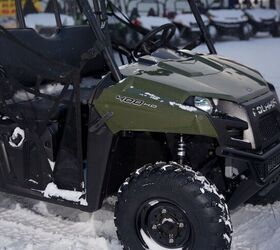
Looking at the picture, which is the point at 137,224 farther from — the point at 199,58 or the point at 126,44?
the point at 126,44

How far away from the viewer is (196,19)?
402cm

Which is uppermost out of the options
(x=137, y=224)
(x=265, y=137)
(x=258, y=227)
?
(x=265, y=137)

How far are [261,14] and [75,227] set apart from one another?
53.7ft

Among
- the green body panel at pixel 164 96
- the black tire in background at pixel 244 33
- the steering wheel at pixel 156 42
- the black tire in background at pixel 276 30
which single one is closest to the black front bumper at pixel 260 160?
the green body panel at pixel 164 96

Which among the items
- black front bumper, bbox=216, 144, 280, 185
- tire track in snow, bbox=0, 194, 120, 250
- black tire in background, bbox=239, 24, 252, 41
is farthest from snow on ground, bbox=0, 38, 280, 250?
black tire in background, bbox=239, 24, 252, 41

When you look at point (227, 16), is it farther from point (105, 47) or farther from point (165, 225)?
point (165, 225)

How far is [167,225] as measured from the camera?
293 centimetres

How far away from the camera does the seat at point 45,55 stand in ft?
10.5

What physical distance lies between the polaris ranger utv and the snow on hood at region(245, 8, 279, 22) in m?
15.4

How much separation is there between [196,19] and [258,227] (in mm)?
1597

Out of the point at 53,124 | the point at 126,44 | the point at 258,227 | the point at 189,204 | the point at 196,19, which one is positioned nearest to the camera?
the point at 189,204

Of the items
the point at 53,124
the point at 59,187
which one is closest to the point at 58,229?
the point at 59,187

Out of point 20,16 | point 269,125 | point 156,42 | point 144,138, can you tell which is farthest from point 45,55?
point 269,125

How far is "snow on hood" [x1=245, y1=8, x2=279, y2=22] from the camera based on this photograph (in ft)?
60.1
